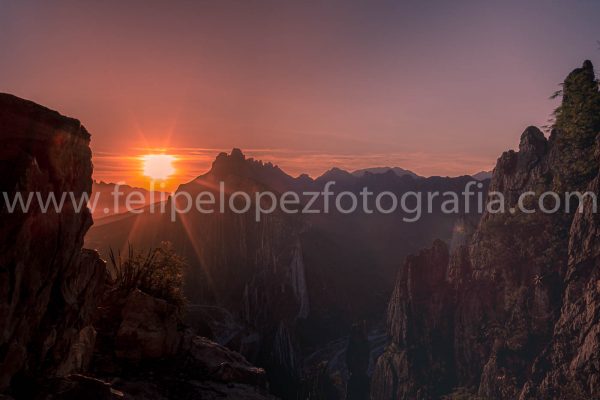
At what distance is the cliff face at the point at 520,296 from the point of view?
70.2m

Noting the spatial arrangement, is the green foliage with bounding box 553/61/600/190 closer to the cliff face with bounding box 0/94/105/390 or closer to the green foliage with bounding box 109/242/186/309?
the green foliage with bounding box 109/242/186/309

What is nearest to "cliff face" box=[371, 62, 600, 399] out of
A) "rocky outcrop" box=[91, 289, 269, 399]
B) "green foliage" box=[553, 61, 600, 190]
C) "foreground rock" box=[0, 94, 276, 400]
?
"green foliage" box=[553, 61, 600, 190]

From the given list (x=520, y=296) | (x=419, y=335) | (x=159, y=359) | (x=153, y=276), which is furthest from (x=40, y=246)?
(x=419, y=335)

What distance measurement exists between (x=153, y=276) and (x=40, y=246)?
10.5 m

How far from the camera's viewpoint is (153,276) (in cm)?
2153

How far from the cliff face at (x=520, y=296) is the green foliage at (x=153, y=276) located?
6842 centimetres

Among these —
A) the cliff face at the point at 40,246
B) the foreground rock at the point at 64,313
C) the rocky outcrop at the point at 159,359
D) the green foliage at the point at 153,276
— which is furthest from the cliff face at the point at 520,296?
the cliff face at the point at 40,246

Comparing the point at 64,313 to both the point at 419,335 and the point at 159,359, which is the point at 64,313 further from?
the point at 419,335

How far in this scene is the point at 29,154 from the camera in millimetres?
10953

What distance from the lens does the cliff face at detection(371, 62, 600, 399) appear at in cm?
7019

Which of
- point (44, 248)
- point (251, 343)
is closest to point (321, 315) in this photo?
point (251, 343)

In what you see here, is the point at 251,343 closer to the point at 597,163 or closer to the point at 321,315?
the point at 321,315

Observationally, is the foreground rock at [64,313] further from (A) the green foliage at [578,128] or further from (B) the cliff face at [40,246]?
(A) the green foliage at [578,128]

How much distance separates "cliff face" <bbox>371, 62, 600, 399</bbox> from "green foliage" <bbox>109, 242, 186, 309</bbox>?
2694 inches
